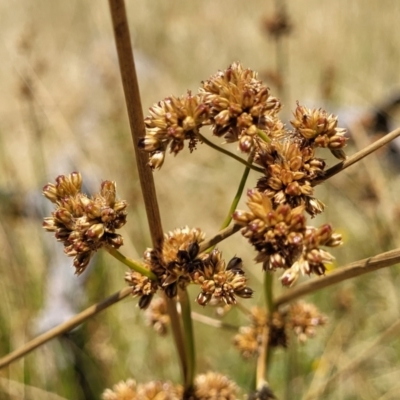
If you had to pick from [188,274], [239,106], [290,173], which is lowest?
[188,274]

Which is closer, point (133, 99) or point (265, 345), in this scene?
point (133, 99)

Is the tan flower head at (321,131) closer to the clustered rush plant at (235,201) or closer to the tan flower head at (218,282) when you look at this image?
the clustered rush plant at (235,201)

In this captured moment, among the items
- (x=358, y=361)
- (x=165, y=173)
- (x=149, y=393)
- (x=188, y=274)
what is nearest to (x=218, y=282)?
(x=188, y=274)

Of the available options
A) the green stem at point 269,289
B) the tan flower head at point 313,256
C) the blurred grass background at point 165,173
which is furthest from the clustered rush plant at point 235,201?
the blurred grass background at point 165,173

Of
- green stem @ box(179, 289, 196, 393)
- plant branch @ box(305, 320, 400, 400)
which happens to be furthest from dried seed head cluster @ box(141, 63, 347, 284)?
plant branch @ box(305, 320, 400, 400)

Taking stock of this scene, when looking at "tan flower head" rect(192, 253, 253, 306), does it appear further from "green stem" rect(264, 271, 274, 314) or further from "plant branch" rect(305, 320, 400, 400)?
"plant branch" rect(305, 320, 400, 400)

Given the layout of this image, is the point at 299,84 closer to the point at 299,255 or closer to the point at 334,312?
the point at 334,312

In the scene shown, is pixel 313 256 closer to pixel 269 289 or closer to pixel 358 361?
pixel 269 289
